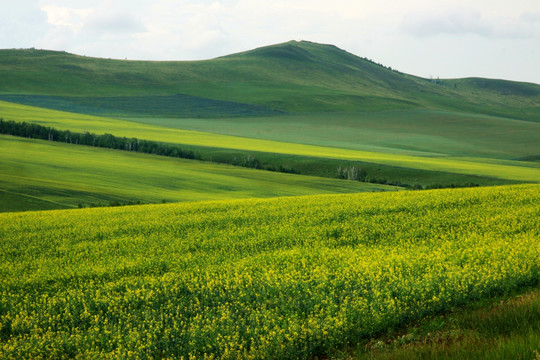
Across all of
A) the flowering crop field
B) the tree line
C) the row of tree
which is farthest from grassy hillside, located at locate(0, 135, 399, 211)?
the flowering crop field

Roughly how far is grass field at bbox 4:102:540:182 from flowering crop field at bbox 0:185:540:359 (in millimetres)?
42139

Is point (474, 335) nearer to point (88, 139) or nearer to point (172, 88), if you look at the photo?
point (88, 139)

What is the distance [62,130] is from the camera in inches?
3182

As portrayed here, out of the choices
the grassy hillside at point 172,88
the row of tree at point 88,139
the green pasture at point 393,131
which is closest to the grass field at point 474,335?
the row of tree at point 88,139

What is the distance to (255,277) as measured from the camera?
1141cm

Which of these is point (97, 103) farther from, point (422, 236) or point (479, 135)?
point (422, 236)

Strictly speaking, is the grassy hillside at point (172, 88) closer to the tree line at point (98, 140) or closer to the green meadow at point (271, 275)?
the tree line at point (98, 140)

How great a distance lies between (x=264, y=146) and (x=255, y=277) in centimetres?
7128

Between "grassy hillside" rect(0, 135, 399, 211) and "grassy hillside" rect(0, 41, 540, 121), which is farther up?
"grassy hillside" rect(0, 41, 540, 121)

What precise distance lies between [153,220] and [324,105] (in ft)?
430

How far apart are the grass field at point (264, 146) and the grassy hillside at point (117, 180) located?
14.1 m

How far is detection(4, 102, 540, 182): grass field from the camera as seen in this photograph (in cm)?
6250

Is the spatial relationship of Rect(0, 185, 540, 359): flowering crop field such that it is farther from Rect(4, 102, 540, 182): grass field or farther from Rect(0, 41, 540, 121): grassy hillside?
Rect(0, 41, 540, 121): grassy hillside

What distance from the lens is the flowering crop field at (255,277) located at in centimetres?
877
